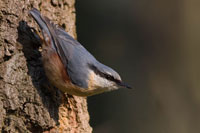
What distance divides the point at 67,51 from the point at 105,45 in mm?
2140

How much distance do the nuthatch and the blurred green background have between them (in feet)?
5.85

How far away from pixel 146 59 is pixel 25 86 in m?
3.10

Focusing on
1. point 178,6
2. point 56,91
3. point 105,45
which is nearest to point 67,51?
point 56,91

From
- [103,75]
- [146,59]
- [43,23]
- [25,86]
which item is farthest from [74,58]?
[146,59]

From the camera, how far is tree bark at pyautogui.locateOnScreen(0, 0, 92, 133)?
307 centimetres

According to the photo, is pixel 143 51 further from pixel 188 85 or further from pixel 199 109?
pixel 199 109

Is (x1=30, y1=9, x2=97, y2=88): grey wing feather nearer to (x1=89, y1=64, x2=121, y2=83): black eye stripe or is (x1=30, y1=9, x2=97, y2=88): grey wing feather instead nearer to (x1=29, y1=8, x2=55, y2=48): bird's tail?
(x1=29, y1=8, x2=55, y2=48): bird's tail

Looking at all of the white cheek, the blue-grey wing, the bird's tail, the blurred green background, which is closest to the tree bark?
the bird's tail

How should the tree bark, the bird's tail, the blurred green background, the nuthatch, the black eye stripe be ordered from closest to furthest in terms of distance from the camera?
the tree bark → the bird's tail → the nuthatch → the black eye stripe → the blurred green background

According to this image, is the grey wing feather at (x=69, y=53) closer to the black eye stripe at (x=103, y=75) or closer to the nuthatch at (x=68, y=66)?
the nuthatch at (x=68, y=66)

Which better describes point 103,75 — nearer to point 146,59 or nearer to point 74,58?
point 74,58

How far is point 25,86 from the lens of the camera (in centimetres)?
319

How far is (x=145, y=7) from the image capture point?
6008 mm

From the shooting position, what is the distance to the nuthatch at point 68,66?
346 cm
